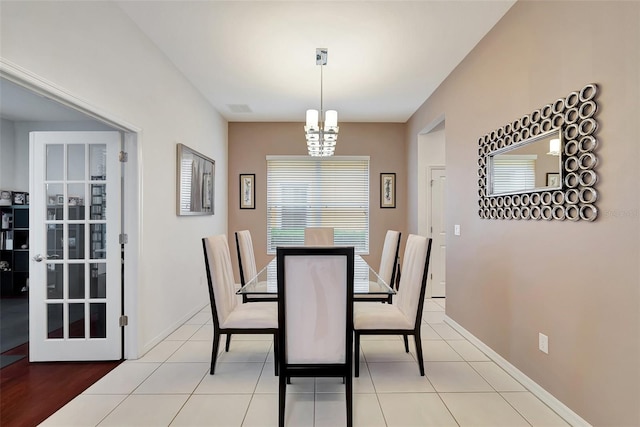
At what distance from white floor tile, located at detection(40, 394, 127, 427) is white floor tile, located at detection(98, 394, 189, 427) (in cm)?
6

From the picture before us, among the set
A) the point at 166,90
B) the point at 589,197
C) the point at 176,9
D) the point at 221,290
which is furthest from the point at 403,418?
the point at 166,90

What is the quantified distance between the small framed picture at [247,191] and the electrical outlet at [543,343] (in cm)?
432

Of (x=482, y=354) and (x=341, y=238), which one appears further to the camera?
(x=341, y=238)

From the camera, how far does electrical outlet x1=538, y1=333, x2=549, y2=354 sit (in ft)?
6.95

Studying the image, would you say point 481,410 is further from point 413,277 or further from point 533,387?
point 413,277

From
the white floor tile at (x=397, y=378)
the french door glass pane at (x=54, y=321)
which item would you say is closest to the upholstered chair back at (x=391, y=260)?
the white floor tile at (x=397, y=378)

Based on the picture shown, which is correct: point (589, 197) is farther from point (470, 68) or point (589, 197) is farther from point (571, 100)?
point (470, 68)

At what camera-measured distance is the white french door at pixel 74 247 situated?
266 cm

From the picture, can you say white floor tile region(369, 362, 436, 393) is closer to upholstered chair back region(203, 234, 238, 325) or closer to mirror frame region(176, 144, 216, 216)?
upholstered chair back region(203, 234, 238, 325)

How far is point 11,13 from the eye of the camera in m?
1.64

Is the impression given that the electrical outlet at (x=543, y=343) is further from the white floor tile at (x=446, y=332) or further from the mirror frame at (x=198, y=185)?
the mirror frame at (x=198, y=185)

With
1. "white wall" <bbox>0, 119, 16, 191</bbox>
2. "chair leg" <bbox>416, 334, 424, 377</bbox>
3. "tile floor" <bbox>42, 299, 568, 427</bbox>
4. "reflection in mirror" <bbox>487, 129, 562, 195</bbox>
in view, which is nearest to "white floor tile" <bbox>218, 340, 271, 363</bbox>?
"tile floor" <bbox>42, 299, 568, 427</bbox>

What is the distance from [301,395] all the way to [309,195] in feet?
12.1

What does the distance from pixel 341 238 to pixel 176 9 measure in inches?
155
